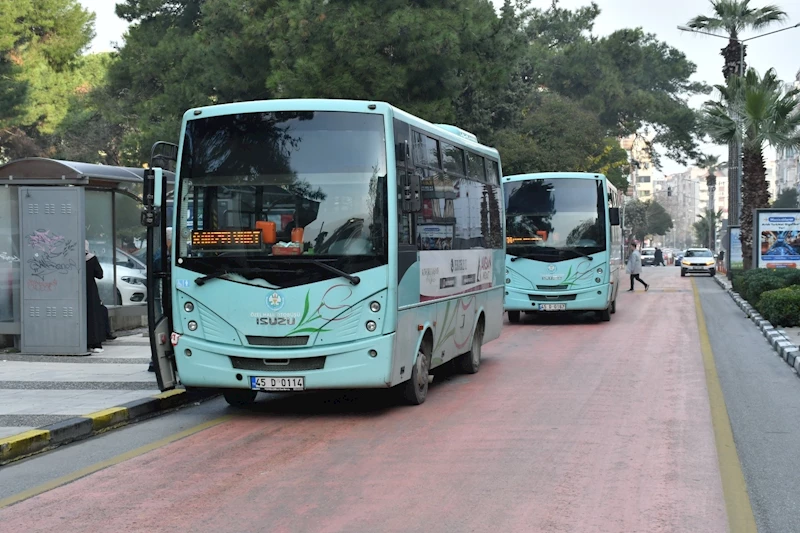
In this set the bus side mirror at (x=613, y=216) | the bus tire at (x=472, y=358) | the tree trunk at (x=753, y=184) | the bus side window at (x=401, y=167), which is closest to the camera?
the bus side window at (x=401, y=167)

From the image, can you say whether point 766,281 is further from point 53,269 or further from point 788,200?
point 788,200

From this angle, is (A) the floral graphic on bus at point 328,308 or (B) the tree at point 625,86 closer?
(A) the floral graphic on bus at point 328,308

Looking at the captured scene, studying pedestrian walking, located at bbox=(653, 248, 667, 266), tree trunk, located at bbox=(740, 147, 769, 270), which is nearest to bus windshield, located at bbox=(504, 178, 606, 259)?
tree trunk, located at bbox=(740, 147, 769, 270)

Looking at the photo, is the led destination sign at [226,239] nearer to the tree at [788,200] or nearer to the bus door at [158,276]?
the bus door at [158,276]

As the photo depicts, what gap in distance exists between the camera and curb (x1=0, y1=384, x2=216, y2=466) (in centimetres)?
865

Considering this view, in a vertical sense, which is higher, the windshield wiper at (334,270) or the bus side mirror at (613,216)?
the bus side mirror at (613,216)

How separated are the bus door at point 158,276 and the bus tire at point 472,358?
4.32 metres

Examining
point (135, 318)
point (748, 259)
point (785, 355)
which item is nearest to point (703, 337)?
point (785, 355)

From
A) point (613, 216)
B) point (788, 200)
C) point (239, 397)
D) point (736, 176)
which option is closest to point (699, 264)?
point (736, 176)

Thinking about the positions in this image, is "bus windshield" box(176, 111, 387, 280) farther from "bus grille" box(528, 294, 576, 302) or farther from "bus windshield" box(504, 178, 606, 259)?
"bus grille" box(528, 294, 576, 302)

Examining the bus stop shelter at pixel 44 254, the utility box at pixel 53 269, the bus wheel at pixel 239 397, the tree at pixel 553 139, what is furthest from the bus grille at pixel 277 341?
the tree at pixel 553 139

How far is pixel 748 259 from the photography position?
1481 inches

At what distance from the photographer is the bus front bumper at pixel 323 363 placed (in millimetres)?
10070

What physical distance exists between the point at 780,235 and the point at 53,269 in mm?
21499
